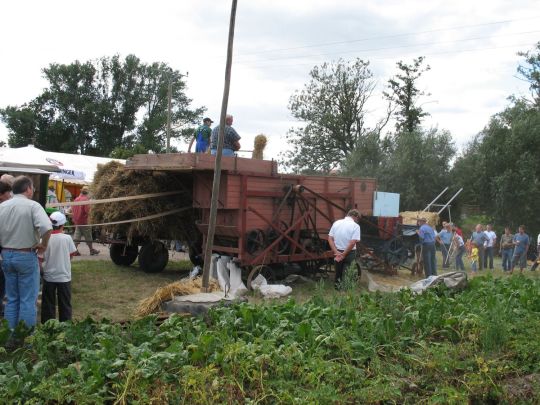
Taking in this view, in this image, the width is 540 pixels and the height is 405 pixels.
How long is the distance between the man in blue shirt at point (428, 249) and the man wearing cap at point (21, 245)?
32.4ft

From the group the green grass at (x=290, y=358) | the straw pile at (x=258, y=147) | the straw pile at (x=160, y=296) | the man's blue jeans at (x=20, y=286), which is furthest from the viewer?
the straw pile at (x=258, y=147)

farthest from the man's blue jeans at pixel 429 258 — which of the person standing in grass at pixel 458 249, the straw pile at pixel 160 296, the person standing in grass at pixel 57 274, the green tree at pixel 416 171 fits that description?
the green tree at pixel 416 171

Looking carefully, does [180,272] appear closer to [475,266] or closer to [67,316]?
[67,316]

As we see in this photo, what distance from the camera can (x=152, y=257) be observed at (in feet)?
39.1

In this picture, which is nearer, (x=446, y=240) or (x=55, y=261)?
(x=55, y=261)

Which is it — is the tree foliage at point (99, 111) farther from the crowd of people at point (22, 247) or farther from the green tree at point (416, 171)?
the crowd of people at point (22, 247)

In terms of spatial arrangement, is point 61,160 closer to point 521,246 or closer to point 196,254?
point 196,254

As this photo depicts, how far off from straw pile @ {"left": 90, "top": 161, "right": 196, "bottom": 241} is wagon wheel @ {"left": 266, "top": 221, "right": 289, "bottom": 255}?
6.40ft

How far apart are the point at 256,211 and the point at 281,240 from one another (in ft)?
2.84

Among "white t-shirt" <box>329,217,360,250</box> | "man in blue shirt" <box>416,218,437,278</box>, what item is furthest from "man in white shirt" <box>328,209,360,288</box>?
"man in blue shirt" <box>416,218,437,278</box>

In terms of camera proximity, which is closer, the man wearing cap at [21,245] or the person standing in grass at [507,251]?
the man wearing cap at [21,245]

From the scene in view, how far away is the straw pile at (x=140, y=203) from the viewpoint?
10.8 m

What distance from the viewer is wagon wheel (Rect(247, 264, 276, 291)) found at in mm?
10133

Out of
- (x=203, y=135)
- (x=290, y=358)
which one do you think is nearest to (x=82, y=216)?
(x=203, y=135)
